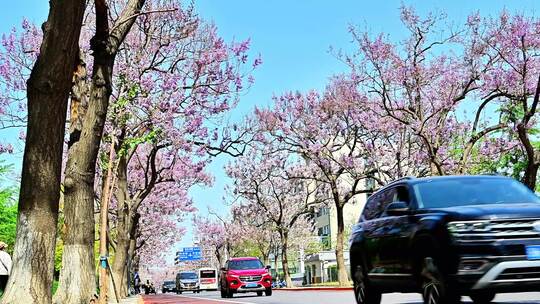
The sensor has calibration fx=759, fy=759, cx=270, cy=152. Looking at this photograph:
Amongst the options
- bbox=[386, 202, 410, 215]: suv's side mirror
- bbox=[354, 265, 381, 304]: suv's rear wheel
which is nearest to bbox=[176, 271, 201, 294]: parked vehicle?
bbox=[354, 265, 381, 304]: suv's rear wheel

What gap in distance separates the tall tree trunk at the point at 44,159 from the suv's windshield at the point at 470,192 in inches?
183

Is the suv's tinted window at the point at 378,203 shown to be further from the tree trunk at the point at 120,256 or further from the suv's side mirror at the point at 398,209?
the tree trunk at the point at 120,256

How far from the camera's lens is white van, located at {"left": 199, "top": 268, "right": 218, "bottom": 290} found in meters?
68.3

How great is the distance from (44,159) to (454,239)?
511 centimetres

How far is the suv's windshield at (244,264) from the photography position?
31.7m

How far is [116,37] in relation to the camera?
12508 mm

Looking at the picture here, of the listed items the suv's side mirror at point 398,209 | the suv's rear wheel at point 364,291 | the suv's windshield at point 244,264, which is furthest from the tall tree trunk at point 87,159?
the suv's windshield at point 244,264

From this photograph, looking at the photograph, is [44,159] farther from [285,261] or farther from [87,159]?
[285,261]

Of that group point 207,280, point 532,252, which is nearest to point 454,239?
point 532,252

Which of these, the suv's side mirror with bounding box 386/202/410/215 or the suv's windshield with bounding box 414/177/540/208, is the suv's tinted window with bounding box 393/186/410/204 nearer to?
the suv's windshield with bounding box 414/177/540/208


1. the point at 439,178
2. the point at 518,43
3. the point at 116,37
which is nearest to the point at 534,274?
the point at 439,178

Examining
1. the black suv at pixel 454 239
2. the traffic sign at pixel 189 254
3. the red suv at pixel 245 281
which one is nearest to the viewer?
the black suv at pixel 454 239

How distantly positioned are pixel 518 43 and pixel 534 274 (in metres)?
21.9

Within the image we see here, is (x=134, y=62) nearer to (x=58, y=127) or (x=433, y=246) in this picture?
(x=58, y=127)
